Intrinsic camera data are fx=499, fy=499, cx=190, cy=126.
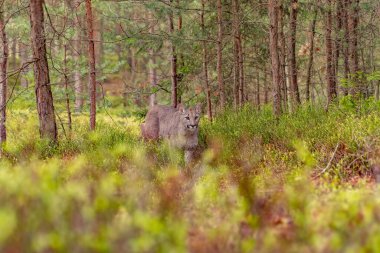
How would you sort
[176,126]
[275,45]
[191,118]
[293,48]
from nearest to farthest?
[191,118]
[275,45]
[176,126]
[293,48]

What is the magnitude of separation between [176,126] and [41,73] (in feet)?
11.3

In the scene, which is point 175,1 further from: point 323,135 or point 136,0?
point 323,135

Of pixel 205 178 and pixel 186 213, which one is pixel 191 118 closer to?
pixel 205 178

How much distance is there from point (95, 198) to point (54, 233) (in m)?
0.88

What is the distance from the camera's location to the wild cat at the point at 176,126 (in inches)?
449

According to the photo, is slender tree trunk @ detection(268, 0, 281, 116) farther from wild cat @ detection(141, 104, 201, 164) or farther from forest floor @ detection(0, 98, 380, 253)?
forest floor @ detection(0, 98, 380, 253)

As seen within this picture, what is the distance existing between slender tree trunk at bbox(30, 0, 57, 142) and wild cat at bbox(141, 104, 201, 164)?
9.40ft

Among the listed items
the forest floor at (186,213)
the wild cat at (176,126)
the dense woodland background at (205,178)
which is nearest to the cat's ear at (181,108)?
the wild cat at (176,126)

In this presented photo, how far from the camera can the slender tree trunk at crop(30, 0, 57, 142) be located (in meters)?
10.5

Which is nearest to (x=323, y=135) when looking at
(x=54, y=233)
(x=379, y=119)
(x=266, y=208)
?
(x=379, y=119)

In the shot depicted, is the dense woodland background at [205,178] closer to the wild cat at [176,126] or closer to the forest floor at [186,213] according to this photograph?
the forest floor at [186,213]

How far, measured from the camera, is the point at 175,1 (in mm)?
15727

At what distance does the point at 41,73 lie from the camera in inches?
416

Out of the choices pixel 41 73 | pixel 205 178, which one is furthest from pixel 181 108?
pixel 205 178
